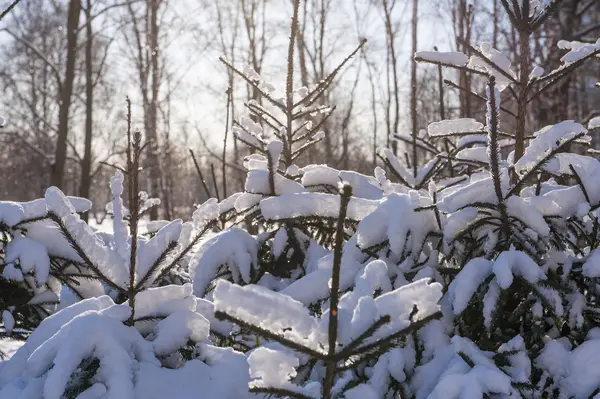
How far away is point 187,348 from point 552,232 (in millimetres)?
1265

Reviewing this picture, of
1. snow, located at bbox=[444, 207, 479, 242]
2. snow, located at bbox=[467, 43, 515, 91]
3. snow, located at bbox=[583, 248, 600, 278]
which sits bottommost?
snow, located at bbox=[583, 248, 600, 278]

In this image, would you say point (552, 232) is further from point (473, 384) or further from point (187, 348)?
point (187, 348)

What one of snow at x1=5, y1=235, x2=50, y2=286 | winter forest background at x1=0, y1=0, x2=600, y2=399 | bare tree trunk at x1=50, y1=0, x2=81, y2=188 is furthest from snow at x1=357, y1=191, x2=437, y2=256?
bare tree trunk at x1=50, y1=0, x2=81, y2=188

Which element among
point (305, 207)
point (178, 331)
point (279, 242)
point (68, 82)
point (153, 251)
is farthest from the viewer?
point (68, 82)

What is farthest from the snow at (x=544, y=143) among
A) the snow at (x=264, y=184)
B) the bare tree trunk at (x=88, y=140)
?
the bare tree trunk at (x=88, y=140)

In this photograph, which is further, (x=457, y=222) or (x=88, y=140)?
(x=88, y=140)

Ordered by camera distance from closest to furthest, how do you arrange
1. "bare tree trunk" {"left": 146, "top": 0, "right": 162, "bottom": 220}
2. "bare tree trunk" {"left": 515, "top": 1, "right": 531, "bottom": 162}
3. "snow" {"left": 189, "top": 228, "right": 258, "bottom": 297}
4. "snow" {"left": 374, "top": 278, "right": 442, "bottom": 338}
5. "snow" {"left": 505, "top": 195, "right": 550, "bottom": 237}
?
1. "snow" {"left": 374, "top": 278, "right": 442, "bottom": 338}
2. "snow" {"left": 505, "top": 195, "right": 550, "bottom": 237}
3. "snow" {"left": 189, "top": 228, "right": 258, "bottom": 297}
4. "bare tree trunk" {"left": 515, "top": 1, "right": 531, "bottom": 162}
5. "bare tree trunk" {"left": 146, "top": 0, "right": 162, "bottom": 220}

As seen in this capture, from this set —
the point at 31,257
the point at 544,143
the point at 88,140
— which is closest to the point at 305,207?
the point at 544,143

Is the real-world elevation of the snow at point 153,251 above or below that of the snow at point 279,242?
above

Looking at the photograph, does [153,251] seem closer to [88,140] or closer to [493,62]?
[493,62]

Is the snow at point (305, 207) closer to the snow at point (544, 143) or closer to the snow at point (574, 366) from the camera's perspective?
the snow at point (544, 143)

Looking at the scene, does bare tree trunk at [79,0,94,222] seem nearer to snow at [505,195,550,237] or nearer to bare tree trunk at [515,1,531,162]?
bare tree trunk at [515,1,531,162]

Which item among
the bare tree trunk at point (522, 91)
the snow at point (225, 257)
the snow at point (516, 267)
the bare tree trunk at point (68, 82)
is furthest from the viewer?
the bare tree trunk at point (68, 82)

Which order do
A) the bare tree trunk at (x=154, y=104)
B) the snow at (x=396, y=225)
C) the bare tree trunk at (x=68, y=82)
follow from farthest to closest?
1. the bare tree trunk at (x=154, y=104)
2. the bare tree trunk at (x=68, y=82)
3. the snow at (x=396, y=225)
